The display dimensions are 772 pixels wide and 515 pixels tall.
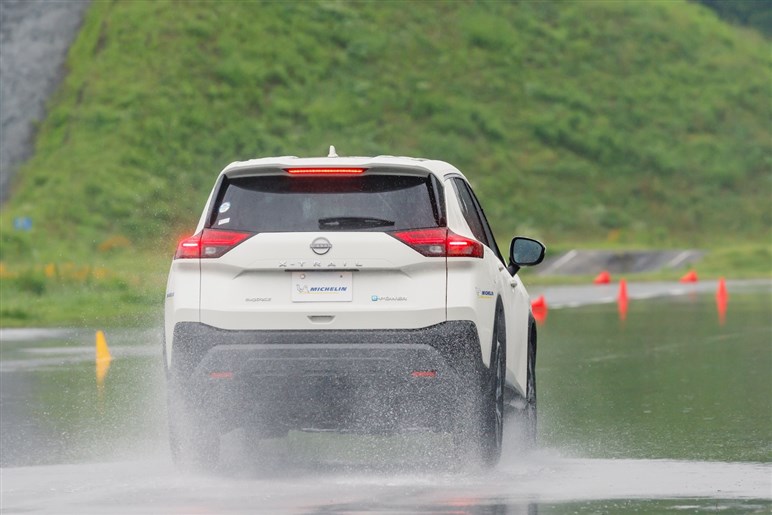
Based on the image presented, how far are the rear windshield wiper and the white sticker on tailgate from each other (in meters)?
0.26

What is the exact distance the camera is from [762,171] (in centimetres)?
7269

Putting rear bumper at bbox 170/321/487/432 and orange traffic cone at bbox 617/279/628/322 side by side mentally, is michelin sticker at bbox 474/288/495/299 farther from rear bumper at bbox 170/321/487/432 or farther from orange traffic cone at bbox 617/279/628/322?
orange traffic cone at bbox 617/279/628/322

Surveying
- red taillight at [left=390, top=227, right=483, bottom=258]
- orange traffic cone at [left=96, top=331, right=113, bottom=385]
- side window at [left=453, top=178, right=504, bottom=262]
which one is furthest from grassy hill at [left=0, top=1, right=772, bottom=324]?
red taillight at [left=390, top=227, right=483, bottom=258]

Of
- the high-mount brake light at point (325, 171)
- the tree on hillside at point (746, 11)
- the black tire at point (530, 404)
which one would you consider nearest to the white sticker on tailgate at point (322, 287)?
the high-mount brake light at point (325, 171)

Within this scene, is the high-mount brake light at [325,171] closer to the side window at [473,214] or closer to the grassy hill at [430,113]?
the side window at [473,214]

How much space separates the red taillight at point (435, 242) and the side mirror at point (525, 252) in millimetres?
1887

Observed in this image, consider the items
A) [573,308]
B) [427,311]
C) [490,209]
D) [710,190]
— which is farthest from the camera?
[710,190]

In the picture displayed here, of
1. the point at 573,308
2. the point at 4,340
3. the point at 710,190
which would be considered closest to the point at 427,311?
the point at 4,340

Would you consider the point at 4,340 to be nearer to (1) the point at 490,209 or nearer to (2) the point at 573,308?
(2) the point at 573,308

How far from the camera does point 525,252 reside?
12.4 meters

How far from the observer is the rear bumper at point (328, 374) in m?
10.2

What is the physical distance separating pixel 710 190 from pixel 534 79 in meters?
8.33

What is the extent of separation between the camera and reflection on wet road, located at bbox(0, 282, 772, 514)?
9.83m

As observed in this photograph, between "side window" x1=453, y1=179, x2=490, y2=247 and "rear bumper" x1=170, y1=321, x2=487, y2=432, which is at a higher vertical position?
"side window" x1=453, y1=179, x2=490, y2=247
